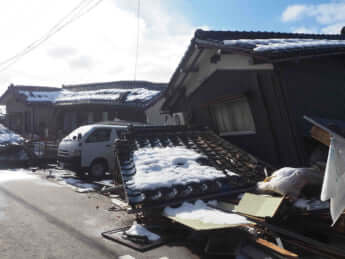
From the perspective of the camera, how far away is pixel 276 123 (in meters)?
6.65

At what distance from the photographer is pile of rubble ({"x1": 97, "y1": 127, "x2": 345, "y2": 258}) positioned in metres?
3.97

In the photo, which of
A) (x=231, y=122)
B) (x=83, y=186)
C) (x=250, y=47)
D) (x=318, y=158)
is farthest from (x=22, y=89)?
(x=318, y=158)

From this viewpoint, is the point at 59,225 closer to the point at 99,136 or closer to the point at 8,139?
the point at 99,136

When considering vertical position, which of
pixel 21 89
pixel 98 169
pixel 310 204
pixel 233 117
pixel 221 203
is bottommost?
pixel 221 203

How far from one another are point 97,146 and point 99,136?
1.42ft

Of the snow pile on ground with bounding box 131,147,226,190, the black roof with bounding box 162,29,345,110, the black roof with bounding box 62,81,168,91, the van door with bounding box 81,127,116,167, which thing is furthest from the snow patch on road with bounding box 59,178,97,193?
the black roof with bounding box 62,81,168,91

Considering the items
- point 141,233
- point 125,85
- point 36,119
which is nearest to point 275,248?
point 141,233

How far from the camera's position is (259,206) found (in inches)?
181

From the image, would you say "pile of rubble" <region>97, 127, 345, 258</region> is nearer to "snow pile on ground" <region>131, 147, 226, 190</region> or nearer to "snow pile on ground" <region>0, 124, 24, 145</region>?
"snow pile on ground" <region>131, 147, 226, 190</region>

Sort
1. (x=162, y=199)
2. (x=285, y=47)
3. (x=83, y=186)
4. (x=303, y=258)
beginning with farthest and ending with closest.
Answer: (x=83, y=186) < (x=285, y=47) < (x=162, y=199) < (x=303, y=258)

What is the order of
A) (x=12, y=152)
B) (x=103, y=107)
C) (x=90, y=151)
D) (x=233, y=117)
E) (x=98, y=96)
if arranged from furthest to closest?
(x=98, y=96) < (x=103, y=107) < (x=12, y=152) < (x=90, y=151) < (x=233, y=117)

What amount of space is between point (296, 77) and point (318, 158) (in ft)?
6.28

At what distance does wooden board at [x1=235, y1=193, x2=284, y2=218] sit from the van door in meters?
7.01

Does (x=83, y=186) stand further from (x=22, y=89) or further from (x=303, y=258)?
(x=22, y=89)
